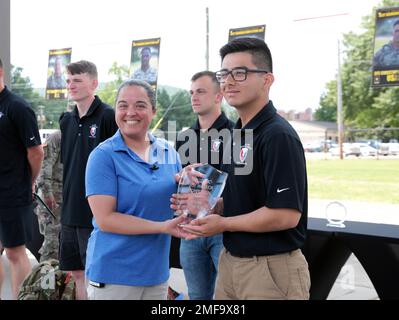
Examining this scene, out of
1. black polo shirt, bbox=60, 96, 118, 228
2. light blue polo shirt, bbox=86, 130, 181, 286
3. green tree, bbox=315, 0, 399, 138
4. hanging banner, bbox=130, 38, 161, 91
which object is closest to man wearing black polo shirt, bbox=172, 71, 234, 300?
black polo shirt, bbox=60, 96, 118, 228

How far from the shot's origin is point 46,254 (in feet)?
11.9

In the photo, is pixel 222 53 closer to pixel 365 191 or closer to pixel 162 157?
pixel 162 157

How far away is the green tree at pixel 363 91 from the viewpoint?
23094 mm

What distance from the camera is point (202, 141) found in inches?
107

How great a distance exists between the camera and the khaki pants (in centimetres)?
146

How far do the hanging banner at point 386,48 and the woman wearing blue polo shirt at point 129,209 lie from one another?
17.9ft

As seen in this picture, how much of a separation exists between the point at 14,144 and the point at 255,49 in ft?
6.37

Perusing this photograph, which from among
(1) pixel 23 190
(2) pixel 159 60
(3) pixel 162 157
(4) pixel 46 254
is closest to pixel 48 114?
(2) pixel 159 60

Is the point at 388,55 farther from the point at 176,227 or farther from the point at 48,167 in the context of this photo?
the point at 176,227

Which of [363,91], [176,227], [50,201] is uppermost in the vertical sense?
[363,91]

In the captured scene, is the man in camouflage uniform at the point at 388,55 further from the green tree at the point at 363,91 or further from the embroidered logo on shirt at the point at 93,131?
A: the green tree at the point at 363,91

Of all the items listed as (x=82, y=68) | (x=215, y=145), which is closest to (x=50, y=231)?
(x=82, y=68)

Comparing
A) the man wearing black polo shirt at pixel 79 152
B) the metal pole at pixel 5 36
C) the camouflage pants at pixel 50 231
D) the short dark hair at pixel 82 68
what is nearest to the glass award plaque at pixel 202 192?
the man wearing black polo shirt at pixel 79 152
